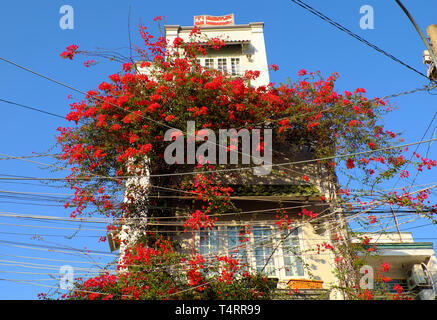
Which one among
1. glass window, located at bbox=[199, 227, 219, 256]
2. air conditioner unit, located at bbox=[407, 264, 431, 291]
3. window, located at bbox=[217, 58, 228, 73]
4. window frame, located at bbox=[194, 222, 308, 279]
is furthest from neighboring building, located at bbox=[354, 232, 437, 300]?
window, located at bbox=[217, 58, 228, 73]

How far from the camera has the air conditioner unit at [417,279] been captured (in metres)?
13.8

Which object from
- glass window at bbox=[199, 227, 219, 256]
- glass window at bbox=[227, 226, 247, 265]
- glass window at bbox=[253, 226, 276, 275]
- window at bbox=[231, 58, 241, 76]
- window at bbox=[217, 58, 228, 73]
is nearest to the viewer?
glass window at bbox=[227, 226, 247, 265]

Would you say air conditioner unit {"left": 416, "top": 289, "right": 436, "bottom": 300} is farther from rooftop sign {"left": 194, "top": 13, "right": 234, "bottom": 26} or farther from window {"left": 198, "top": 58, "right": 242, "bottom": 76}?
rooftop sign {"left": 194, "top": 13, "right": 234, "bottom": 26}

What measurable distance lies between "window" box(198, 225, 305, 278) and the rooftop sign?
12.6 meters

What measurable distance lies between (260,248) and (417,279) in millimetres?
6001

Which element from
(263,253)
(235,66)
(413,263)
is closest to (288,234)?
(263,253)

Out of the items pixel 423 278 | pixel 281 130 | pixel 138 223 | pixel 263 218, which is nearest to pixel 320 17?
pixel 281 130

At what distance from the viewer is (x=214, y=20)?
21609 millimetres

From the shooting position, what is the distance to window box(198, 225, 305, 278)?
1220 cm

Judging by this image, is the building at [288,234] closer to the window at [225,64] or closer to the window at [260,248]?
the window at [260,248]

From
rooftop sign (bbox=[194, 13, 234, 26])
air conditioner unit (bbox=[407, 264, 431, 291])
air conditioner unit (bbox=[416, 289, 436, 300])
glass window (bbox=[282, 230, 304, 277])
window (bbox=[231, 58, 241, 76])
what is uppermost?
rooftop sign (bbox=[194, 13, 234, 26])

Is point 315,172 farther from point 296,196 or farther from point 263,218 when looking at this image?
point 263,218

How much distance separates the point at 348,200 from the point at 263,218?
9.05 feet

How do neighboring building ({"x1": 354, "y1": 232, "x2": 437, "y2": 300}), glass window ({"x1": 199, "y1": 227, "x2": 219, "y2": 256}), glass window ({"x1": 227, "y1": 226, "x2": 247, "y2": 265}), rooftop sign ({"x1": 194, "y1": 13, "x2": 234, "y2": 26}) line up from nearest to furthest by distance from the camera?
glass window ({"x1": 227, "y1": 226, "x2": 247, "y2": 265}) < glass window ({"x1": 199, "y1": 227, "x2": 219, "y2": 256}) < neighboring building ({"x1": 354, "y1": 232, "x2": 437, "y2": 300}) < rooftop sign ({"x1": 194, "y1": 13, "x2": 234, "y2": 26})
